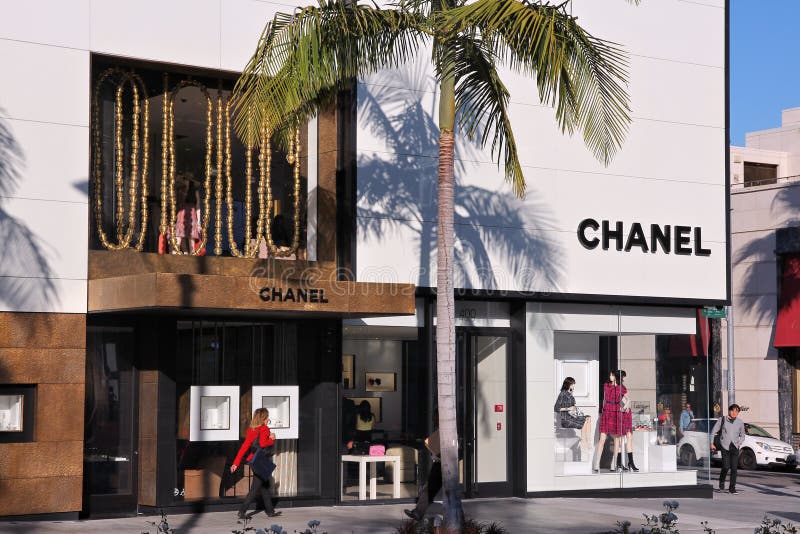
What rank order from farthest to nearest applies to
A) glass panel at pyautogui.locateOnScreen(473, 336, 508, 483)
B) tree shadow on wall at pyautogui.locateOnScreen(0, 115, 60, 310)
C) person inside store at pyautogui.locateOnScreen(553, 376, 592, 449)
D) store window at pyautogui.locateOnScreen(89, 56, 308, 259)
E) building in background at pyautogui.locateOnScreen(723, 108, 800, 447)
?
building in background at pyautogui.locateOnScreen(723, 108, 800, 447) → person inside store at pyautogui.locateOnScreen(553, 376, 592, 449) → glass panel at pyautogui.locateOnScreen(473, 336, 508, 483) → store window at pyautogui.locateOnScreen(89, 56, 308, 259) → tree shadow on wall at pyautogui.locateOnScreen(0, 115, 60, 310)

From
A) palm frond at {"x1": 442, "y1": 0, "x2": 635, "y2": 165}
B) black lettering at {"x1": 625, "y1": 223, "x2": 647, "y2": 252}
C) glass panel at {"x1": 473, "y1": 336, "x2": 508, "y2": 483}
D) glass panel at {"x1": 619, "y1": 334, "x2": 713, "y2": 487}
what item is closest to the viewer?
palm frond at {"x1": 442, "y1": 0, "x2": 635, "y2": 165}

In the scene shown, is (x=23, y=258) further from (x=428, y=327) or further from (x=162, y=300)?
(x=428, y=327)

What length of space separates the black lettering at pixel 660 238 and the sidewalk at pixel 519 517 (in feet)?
15.3

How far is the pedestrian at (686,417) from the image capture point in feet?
76.0

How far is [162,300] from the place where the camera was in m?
16.2

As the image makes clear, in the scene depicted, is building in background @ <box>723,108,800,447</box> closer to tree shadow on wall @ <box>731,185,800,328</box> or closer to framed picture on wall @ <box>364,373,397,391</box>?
tree shadow on wall @ <box>731,185,800,328</box>

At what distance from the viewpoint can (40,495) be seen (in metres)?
16.7

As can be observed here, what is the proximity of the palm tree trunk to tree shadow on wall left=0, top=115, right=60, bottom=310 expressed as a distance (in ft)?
18.9

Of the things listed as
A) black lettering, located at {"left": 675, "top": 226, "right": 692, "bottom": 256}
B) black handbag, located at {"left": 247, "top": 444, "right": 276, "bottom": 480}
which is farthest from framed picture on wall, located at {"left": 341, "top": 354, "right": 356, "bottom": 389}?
black lettering, located at {"left": 675, "top": 226, "right": 692, "bottom": 256}

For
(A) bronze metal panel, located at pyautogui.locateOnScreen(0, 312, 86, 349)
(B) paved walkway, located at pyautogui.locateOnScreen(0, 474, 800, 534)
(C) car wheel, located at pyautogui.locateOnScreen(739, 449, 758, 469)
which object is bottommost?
(C) car wheel, located at pyautogui.locateOnScreen(739, 449, 758, 469)

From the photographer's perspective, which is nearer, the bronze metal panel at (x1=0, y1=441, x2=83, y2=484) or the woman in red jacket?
the bronze metal panel at (x1=0, y1=441, x2=83, y2=484)

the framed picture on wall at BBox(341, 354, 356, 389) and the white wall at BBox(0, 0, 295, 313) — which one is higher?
the white wall at BBox(0, 0, 295, 313)

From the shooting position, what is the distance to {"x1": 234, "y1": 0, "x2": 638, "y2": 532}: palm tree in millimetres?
14492

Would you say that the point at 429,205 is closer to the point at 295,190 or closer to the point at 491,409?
the point at 295,190
